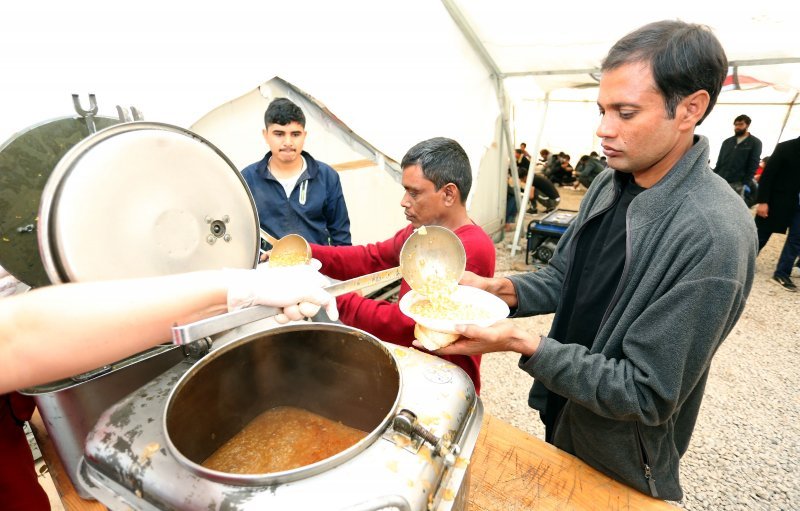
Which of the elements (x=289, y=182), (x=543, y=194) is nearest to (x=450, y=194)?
(x=289, y=182)

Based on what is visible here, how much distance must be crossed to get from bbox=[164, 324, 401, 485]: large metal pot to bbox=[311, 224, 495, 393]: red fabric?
0.34m

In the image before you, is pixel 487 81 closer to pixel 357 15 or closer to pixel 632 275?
pixel 357 15

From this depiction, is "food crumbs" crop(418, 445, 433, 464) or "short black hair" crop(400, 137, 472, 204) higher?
"short black hair" crop(400, 137, 472, 204)

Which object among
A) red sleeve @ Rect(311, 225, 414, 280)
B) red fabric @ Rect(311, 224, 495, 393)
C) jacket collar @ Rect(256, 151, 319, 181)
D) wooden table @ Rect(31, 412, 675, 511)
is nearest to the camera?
wooden table @ Rect(31, 412, 675, 511)

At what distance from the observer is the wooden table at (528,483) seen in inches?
36.2

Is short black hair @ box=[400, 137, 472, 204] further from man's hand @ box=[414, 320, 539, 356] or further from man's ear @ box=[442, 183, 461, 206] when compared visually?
man's hand @ box=[414, 320, 539, 356]

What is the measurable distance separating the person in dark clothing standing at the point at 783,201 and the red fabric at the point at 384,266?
4.44m

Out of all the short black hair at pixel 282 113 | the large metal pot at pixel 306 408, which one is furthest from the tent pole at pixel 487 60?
the large metal pot at pixel 306 408

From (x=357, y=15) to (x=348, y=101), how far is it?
2.10 ft

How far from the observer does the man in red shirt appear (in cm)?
130

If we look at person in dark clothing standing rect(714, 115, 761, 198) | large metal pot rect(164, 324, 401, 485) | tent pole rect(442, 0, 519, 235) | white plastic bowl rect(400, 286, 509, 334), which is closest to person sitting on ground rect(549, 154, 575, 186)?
person in dark clothing standing rect(714, 115, 761, 198)

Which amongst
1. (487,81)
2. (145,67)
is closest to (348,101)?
(145,67)

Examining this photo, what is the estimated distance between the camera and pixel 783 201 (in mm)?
4285

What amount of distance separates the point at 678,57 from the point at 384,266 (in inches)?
53.6
